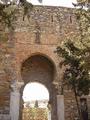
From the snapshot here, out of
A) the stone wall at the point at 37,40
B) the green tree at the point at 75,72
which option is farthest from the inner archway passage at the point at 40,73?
the green tree at the point at 75,72

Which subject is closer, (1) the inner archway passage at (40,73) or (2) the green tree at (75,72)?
(2) the green tree at (75,72)

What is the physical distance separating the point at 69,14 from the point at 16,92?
14.7 feet

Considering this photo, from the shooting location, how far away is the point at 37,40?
472 inches

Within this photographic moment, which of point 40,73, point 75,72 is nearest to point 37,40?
point 40,73

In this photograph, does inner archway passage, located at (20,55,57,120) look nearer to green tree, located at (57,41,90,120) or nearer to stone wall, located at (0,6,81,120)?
stone wall, located at (0,6,81,120)

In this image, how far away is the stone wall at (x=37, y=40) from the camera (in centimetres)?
1120

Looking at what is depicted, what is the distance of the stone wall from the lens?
36.8 feet

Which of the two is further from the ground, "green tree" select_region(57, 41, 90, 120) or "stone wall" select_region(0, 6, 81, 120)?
"stone wall" select_region(0, 6, 81, 120)

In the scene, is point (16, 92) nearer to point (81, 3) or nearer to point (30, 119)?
point (81, 3)

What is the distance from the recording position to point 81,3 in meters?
7.25

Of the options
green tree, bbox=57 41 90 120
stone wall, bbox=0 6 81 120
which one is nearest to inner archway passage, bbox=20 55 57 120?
stone wall, bbox=0 6 81 120

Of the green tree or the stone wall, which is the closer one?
the green tree

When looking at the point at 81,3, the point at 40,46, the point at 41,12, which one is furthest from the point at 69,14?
the point at 81,3

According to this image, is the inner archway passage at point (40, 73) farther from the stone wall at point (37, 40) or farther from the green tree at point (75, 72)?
the green tree at point (75, 72)
